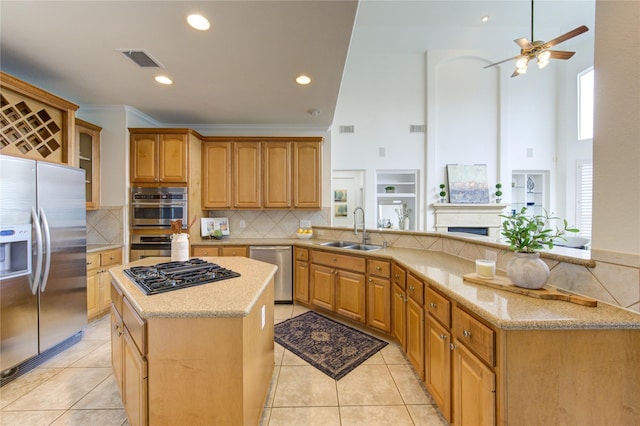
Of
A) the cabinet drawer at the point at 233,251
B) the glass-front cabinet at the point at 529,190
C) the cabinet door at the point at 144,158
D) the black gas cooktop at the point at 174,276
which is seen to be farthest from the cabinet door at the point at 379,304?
the glass-front cabinet at the point at 529,190

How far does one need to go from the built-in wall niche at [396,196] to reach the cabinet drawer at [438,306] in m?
3.79

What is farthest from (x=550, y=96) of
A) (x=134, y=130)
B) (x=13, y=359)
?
(x=13, y=359)

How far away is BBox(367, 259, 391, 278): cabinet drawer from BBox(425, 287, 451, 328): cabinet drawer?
72 cm

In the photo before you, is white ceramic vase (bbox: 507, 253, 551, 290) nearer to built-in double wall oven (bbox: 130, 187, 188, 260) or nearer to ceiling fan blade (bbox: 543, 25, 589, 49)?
ceiling fan blade (bbox: 543, 25, 589, 49)

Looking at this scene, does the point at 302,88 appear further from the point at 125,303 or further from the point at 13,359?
the point at 13,359

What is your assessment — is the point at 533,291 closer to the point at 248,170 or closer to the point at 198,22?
the point at 198,22

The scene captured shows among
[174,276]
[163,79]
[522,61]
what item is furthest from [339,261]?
[522,61]

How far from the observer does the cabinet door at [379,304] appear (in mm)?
2439

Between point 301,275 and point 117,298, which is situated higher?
point 117,298

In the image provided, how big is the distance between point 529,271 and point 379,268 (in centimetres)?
132

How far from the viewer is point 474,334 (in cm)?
121

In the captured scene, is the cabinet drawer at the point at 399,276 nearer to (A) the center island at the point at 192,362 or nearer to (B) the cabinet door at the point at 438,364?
(B) the cabinet door at the point at 438,364

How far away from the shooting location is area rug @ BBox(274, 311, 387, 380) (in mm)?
2146

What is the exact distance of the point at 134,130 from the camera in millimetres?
3406
